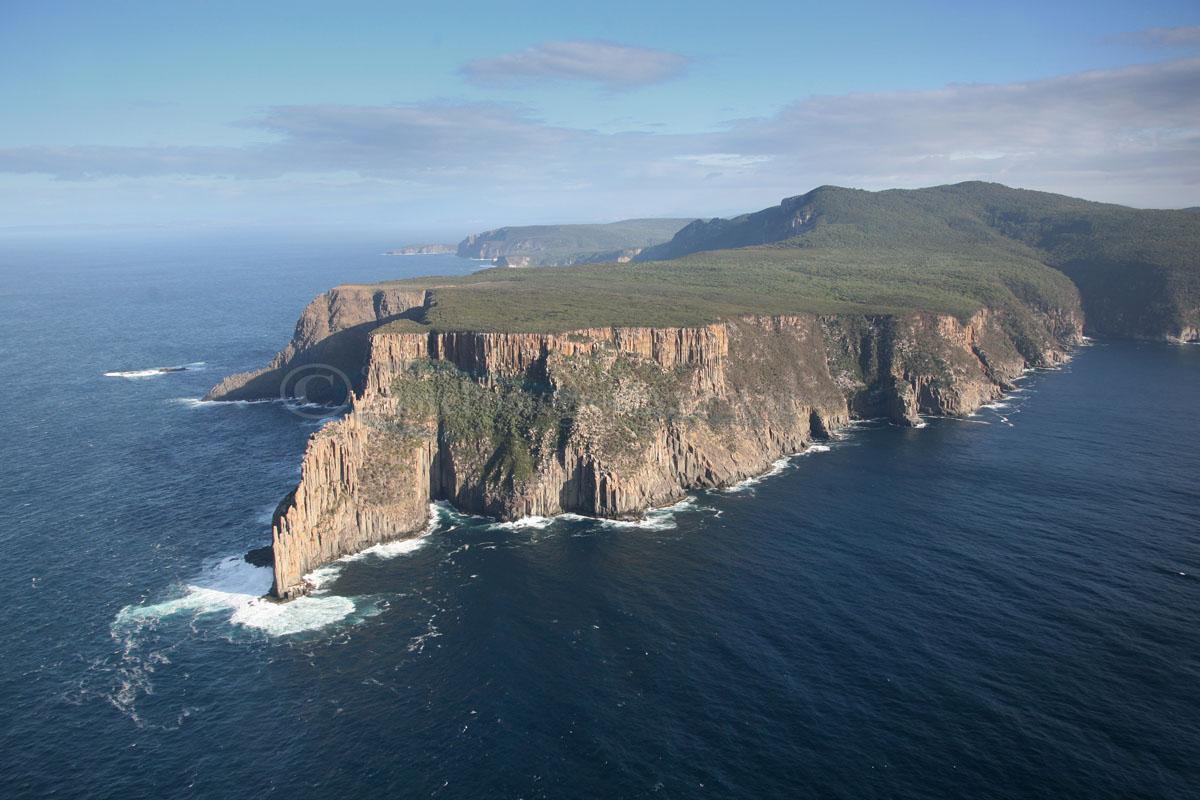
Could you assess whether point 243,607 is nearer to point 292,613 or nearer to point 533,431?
point 292,613

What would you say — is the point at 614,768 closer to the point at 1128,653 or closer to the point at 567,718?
the point at 567,718

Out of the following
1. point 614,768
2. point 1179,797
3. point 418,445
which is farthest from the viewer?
point 418,445

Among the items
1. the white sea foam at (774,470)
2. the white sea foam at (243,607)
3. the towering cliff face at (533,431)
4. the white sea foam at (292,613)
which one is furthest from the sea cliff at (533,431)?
the white sea foam at (243,607)

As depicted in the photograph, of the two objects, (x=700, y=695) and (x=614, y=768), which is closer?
(x=614, y=768)

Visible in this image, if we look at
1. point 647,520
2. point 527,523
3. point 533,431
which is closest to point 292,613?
point 527,523

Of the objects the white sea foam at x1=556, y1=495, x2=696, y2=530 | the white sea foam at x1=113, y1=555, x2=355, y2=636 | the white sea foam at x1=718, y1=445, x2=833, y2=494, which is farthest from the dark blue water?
the white sea foam at x1=718, y1=445, x2=833, y2=494

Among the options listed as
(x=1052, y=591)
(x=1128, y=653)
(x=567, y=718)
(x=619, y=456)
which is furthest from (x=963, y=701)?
(x=619, y=456)

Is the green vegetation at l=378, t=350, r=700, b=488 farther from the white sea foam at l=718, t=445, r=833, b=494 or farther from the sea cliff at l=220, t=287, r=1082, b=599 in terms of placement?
the white sea foam at l=718, t=445, r=833, b=494
